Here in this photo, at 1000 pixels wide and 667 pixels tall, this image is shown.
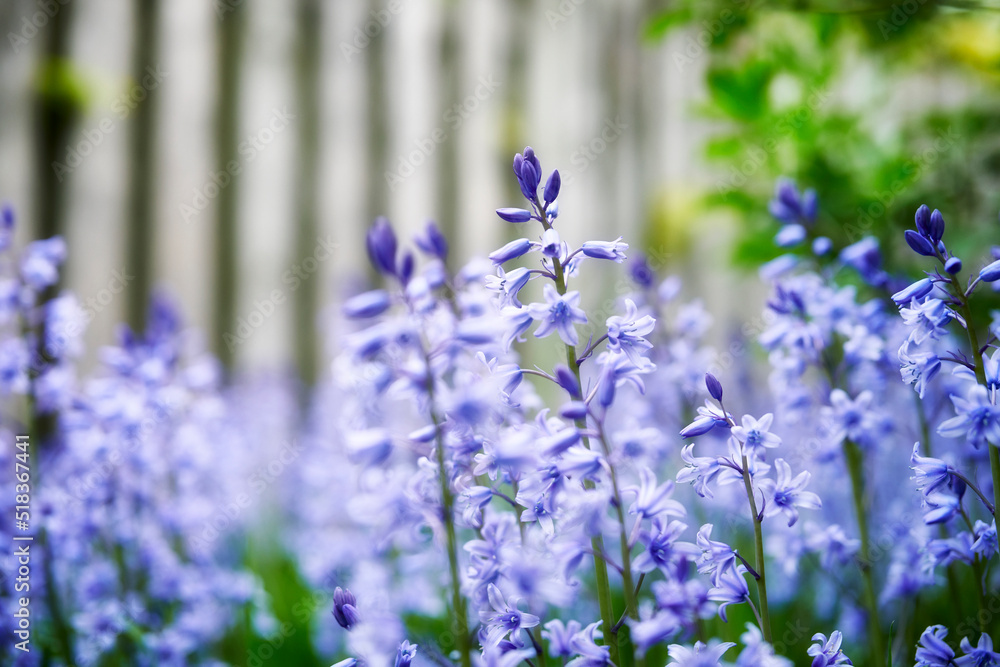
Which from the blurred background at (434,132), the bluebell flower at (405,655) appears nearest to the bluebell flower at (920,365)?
the bluebell flower at (405,655)

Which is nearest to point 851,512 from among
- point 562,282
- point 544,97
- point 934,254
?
point 934,254

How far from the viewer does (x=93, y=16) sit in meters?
2.71

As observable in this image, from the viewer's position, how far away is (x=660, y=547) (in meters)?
0.77

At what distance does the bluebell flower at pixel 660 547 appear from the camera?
0.76 m

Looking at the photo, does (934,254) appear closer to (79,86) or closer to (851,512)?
(851,512)

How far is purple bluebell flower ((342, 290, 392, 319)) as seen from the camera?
2.68ft

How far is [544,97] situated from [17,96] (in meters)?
2.62

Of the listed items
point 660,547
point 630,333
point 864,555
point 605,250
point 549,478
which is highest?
point 605,250

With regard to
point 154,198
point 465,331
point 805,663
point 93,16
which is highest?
point 93,16

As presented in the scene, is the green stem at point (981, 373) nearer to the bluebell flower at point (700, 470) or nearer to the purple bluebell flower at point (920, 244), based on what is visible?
the purple bluebell flower at point (920, 244)

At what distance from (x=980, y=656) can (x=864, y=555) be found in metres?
0.37

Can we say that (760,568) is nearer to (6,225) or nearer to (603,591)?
(603,591)

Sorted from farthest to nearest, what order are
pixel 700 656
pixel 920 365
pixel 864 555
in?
1. pixel 864 555
2. pixel 920 365
3. pixel 700 656

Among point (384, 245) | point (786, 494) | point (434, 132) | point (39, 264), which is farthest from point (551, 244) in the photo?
point (434, 132)
